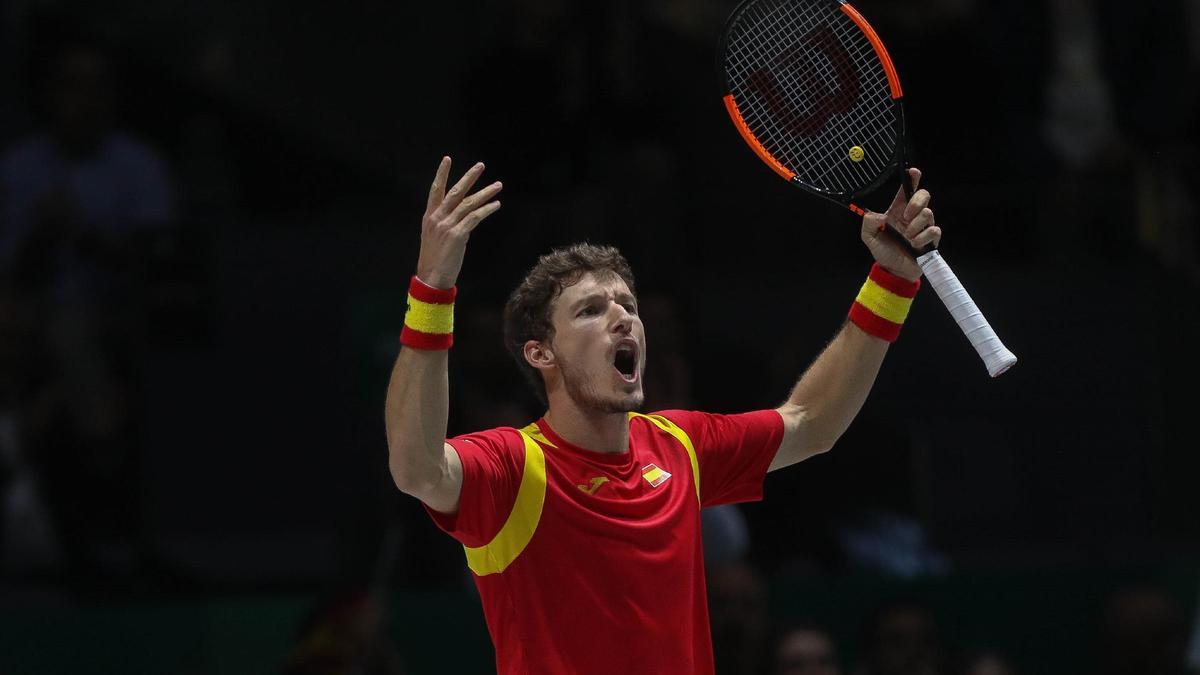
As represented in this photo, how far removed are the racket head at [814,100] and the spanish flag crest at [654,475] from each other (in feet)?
3.15

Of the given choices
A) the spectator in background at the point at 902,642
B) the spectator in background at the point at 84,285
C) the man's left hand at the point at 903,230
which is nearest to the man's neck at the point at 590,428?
the man's left hand at the point at 903,230

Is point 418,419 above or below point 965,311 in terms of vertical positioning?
below

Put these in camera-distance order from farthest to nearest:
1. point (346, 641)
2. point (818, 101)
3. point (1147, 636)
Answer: point (1147, 636)
point (346, 641)
point (818, 101)

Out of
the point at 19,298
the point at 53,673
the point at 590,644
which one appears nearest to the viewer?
the point at 590,644

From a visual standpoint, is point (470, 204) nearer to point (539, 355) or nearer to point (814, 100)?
point (539, 355)

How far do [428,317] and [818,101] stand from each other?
1652 mm

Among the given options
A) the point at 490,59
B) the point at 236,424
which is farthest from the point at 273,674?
the point at 490,59

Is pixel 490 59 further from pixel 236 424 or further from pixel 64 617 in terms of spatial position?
pixel 64 617

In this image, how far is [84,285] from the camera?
864 centimetres

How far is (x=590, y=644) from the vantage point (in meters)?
4.71

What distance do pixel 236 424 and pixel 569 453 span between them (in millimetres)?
4367

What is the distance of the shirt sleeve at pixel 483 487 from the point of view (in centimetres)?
465

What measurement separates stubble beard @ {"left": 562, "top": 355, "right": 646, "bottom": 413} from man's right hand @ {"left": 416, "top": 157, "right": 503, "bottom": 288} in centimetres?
57

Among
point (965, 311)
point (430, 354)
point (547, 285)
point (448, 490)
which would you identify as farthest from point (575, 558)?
point (965, 311)
